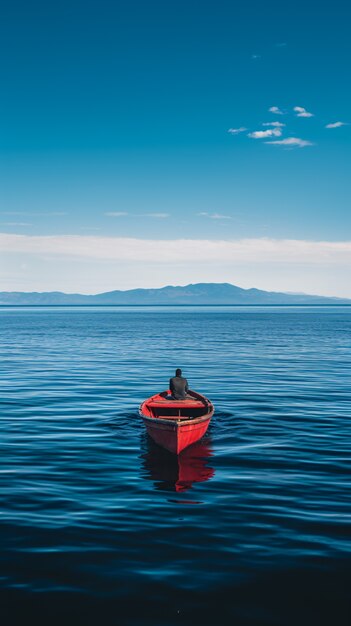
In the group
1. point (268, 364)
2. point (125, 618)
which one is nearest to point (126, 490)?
point (125, 618)

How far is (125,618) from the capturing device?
9.43 metres

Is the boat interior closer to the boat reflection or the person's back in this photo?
the person's back

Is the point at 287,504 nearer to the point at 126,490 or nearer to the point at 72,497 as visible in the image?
the point at 126,490

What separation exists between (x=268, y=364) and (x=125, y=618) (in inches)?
1648

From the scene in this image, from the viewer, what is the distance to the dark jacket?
24.4 meters

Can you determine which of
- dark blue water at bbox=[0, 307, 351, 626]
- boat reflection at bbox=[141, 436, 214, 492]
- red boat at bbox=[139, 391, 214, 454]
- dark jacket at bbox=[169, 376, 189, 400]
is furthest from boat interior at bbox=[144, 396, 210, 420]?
boat reflection at bbox=[141, 436, 214, 492]

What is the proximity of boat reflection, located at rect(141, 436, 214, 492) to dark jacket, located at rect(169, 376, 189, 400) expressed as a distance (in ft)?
11.4

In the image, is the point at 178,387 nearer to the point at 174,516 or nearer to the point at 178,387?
the point at 178,387

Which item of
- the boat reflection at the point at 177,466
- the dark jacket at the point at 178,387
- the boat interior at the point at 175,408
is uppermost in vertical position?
the dark jacket at the point at 178,387

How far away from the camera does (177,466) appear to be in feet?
61.0

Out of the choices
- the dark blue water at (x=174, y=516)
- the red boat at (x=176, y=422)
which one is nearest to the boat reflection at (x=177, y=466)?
the dark blue water at (x=174, y=516)

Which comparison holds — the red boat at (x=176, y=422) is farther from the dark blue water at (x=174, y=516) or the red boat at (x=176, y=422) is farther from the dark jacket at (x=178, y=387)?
the dark blue water at (x=174, y=516)

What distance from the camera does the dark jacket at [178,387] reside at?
24406 millimetres

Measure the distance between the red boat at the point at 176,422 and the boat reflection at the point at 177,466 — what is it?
31 centimetres
